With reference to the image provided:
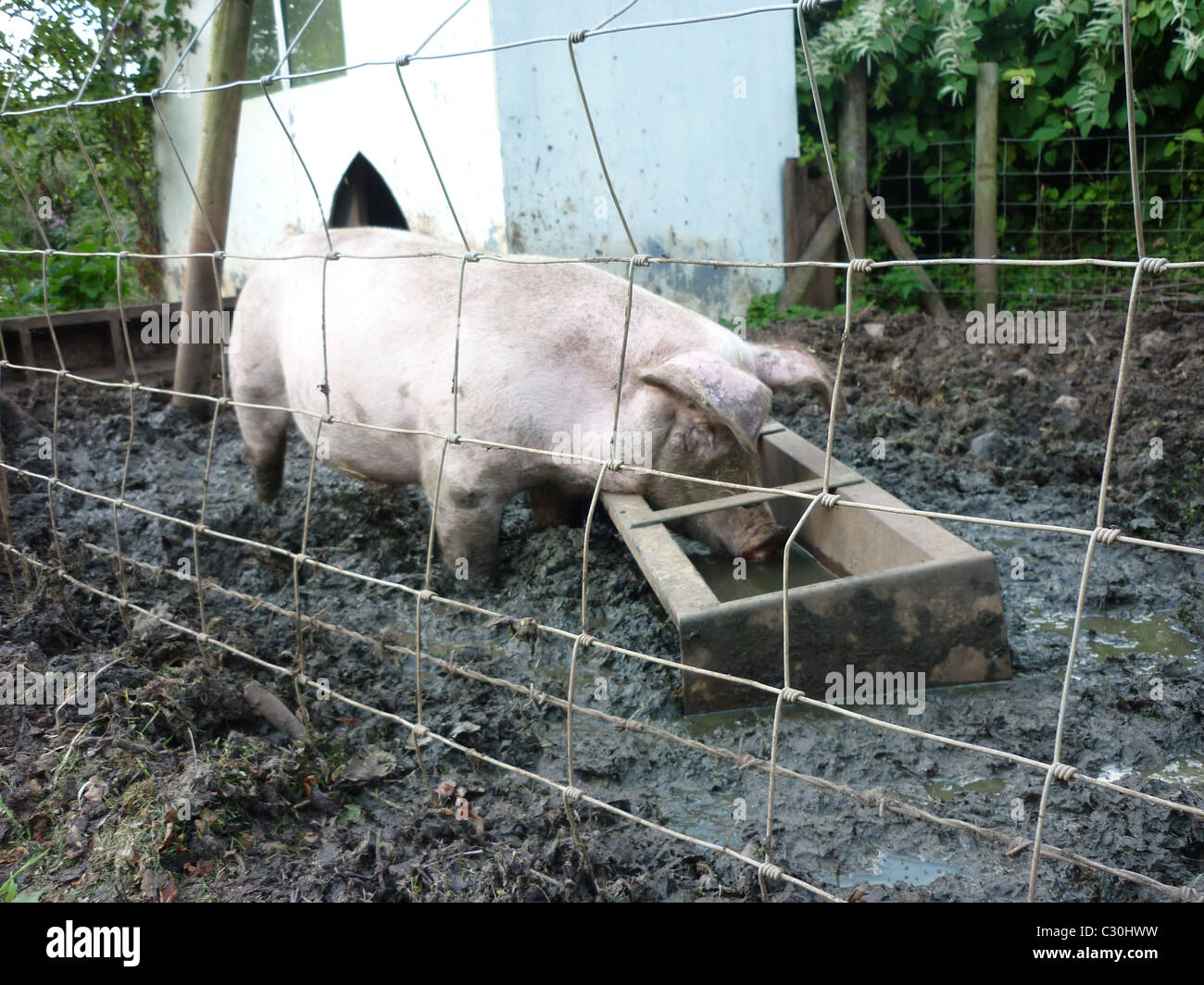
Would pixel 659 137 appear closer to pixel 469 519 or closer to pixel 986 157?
pixel 986 157

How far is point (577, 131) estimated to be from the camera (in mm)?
6613

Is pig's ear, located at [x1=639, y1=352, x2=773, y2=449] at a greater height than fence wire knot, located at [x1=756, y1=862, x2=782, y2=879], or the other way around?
pig's ear, located at [x1=639, y1=352, x2=773, y2=449]

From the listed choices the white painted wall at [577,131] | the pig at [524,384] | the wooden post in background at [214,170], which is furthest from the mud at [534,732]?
the white painted wall at [577,131]

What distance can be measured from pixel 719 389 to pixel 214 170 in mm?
2882

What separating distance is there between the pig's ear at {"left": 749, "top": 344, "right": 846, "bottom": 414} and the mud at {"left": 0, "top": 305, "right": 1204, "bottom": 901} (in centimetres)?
83

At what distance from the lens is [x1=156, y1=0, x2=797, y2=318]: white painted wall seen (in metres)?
6.40

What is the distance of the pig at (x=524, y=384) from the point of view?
→ 338 cm

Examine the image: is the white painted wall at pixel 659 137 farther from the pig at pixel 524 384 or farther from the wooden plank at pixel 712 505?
the wooden plank at pixel 712 505

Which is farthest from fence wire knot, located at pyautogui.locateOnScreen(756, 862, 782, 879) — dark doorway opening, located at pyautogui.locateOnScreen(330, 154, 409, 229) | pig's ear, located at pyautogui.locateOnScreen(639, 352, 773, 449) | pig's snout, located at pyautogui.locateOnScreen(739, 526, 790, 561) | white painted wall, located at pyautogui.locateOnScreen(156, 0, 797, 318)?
dark doorway opening, located at pyautogui.locateOnScreen(330, 154, 409, 229)

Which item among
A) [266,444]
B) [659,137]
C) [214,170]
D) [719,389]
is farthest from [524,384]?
[659,137]

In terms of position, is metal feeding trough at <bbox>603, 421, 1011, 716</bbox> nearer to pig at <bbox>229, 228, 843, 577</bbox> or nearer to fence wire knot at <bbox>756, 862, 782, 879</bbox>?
pig at <bbox>229, 228, 843, 577</bbox>

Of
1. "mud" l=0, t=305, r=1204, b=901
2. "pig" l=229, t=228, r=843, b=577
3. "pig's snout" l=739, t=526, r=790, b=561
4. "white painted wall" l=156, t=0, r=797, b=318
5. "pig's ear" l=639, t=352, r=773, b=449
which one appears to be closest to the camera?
"mud" l=0, t=305, r=1204, b=901
